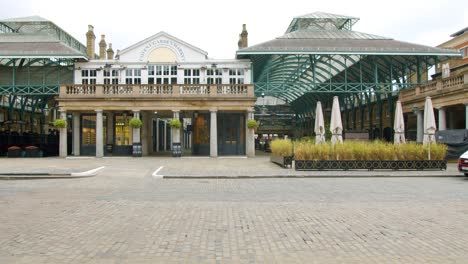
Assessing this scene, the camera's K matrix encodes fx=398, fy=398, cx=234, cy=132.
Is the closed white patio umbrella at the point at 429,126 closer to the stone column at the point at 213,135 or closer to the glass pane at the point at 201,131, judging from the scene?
the stone column at the point at 213,135

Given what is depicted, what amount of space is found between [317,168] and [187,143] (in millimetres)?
44108

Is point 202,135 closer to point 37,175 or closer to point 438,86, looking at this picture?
point 37,175

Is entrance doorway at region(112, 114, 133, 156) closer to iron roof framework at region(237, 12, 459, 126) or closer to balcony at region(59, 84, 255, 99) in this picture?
balcony at region(59, 84, 255, 99)

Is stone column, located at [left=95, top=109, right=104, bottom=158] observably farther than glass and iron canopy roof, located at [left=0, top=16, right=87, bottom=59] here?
No

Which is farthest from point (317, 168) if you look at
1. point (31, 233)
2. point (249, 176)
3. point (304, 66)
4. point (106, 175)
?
point (304, 66)

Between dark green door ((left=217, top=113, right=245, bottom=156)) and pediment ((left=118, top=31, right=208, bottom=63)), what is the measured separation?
18.3ft

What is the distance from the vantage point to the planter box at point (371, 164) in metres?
19.1

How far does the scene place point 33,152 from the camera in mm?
32344

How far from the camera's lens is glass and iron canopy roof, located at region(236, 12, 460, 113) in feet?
102

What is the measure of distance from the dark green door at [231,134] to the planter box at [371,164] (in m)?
14.1

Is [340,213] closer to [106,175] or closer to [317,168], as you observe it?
[317,168]

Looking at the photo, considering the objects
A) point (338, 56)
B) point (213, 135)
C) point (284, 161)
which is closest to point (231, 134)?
point (213, 135)

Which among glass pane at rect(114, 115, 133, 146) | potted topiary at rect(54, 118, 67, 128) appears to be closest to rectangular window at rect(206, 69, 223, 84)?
glass pane at rect(114, 115, 133, 146)

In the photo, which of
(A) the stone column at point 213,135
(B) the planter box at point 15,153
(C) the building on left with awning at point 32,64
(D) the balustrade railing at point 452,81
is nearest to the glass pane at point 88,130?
(C) the building on left with awning at point 32,64
